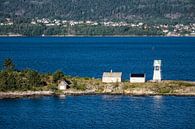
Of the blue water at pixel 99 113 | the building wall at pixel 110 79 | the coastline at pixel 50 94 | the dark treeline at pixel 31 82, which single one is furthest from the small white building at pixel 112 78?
the blue water at pixel 99 113

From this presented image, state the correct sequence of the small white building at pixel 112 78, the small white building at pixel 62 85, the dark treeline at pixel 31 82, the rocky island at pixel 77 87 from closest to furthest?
the rocky island at pixel 77 87, the dark treeline at pixel 31 82, the small white building at pixel 62 85, the small white building at pixel 112 78

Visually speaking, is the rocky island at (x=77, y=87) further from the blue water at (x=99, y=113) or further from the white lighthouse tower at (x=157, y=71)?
the blue water at (x=99, y=113)

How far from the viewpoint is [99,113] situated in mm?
77062

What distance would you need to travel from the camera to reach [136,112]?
3041 inches

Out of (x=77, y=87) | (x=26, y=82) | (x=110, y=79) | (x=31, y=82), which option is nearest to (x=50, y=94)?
(x=31, y=82)

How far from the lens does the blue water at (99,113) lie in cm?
7006

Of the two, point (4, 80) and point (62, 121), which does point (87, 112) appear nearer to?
point (62, 121)

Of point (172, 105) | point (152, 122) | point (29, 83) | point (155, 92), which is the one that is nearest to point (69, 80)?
point (29, 83)

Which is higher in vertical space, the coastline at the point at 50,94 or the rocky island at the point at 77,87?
the rocky island at the point at 77,87

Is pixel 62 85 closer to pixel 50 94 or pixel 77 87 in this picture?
pixel 77 87

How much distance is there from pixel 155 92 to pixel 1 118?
74.6ft

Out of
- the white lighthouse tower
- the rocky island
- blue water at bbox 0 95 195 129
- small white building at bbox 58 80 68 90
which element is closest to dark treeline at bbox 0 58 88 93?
the rocky island

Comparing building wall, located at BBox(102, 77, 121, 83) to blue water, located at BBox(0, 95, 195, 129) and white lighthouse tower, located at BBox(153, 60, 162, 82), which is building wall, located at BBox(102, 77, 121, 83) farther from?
blue water, located at BBox(0, 95, 195, 129)

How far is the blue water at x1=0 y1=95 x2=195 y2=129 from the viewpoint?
7006cm
